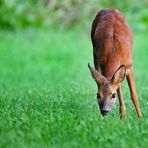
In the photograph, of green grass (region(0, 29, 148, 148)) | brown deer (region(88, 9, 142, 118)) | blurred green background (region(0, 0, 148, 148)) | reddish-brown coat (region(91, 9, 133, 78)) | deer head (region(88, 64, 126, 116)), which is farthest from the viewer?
reddish-brown coat (region(91, 9, 133, 78))

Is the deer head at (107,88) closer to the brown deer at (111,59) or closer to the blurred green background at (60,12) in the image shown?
the brown deer at (111,59)

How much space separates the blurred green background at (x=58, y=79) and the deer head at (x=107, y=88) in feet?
0.45

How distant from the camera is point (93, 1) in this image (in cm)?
2464

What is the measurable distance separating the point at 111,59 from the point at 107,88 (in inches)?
23.9

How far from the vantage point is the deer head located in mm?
8680

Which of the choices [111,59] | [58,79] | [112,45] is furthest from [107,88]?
[58,79]

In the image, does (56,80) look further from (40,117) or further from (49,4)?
(49,4)

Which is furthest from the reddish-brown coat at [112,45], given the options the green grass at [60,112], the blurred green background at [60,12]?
the blurred green background at [60,12]

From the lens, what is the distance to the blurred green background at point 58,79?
7223 millimetres

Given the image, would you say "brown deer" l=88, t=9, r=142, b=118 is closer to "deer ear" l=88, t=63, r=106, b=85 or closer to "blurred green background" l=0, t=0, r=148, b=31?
"deer ear" l=88, t=63, r=106, b=85

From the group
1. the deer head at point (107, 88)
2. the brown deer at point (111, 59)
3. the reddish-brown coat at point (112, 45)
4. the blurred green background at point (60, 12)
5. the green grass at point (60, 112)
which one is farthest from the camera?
the blurred green background at point (60, 12)

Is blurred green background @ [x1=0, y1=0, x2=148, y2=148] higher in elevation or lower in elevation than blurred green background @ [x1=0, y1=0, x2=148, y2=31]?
lower

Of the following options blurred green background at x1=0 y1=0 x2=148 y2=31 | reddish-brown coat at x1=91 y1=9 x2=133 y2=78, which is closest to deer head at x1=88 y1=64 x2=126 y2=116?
reddish-brown coat at x1=91 y1=9 x2=133 y2=78

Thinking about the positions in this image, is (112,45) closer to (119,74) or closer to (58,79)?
(119,74)
